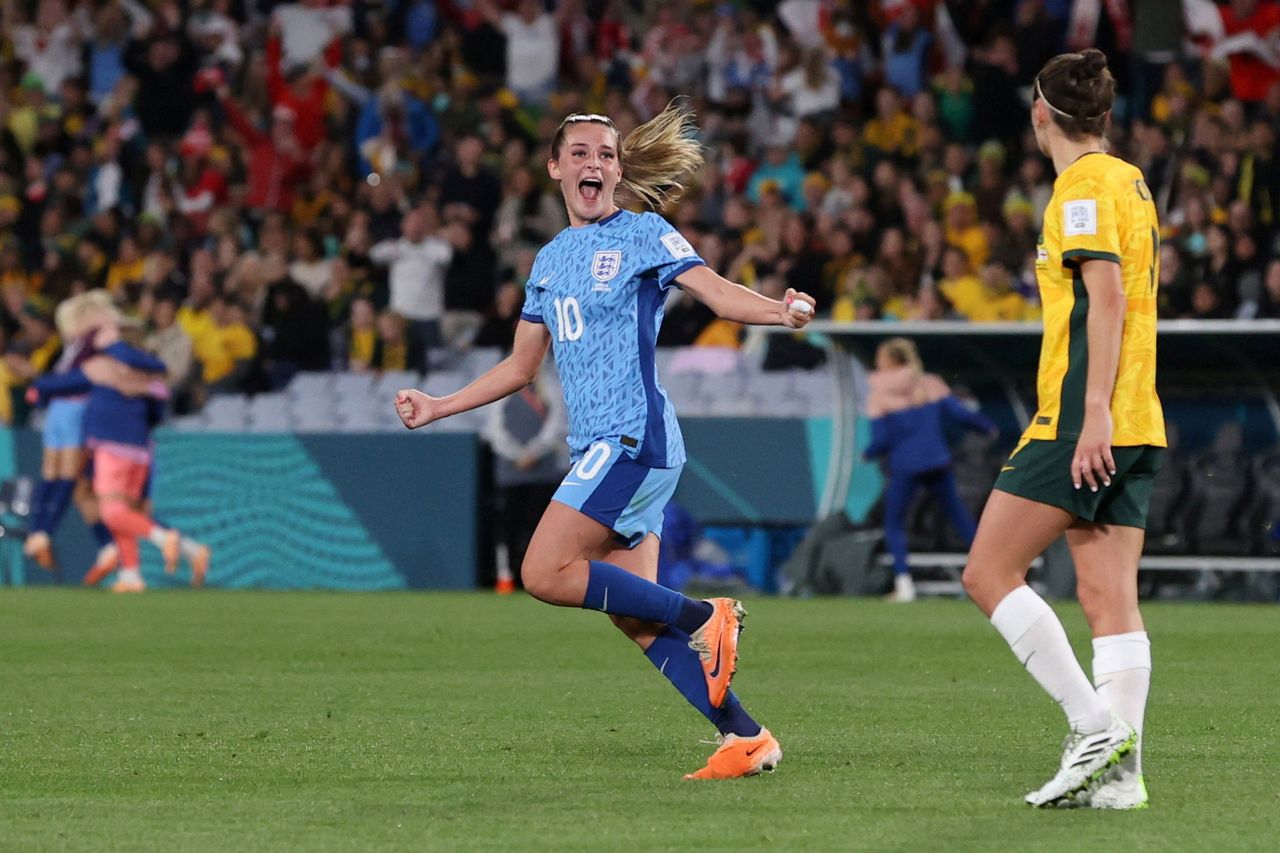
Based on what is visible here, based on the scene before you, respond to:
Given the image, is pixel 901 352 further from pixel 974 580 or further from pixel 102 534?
pixel 974 580

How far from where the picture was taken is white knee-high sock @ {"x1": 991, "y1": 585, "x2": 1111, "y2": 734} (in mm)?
5914

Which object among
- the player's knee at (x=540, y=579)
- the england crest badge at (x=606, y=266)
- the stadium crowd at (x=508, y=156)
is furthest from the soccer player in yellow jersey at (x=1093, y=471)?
the stadium crowd at (x=508, y=156)

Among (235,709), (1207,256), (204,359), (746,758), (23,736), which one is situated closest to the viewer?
(746,758)

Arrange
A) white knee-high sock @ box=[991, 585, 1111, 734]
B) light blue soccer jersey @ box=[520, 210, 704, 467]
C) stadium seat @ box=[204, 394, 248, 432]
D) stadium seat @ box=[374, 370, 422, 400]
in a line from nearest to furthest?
white knee-high sock @ box=[991, 585, 1111, 734], light blue soccer jersey @ box=[520, 210, 704, 467], stadium seat @ box=[374, 370, 422, 400], stadium seat @ box=[204, 394, 248, 432]

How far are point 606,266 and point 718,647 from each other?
4.04ft

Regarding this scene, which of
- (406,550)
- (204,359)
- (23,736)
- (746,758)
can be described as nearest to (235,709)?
(23,736)

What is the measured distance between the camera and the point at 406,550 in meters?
18.9

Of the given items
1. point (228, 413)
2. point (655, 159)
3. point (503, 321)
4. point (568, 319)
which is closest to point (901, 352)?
point (503, 321)

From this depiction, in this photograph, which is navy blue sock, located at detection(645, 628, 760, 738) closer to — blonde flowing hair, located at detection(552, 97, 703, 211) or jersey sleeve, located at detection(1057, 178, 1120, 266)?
blonde flowing hair, located at detection(552, 97, 703, 211)

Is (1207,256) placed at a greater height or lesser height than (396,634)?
greater

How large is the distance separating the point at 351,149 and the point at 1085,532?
1899 cm

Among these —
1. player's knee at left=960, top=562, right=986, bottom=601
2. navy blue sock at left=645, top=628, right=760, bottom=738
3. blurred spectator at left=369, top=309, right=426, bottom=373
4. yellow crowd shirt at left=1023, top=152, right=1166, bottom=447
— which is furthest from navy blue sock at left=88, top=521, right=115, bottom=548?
yellow crowd shirt at left=1023, top=152, right=1166, bottom=447

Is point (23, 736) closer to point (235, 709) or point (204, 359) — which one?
point (235, 709)

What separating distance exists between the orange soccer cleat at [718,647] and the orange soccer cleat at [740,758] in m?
0.14
